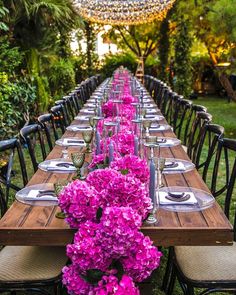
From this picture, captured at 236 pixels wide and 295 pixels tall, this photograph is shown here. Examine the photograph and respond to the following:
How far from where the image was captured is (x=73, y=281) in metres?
1.46

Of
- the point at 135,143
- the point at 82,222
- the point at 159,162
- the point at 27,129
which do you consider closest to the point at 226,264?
the point at 159,162

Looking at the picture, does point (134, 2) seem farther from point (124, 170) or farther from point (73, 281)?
point (73, 281)

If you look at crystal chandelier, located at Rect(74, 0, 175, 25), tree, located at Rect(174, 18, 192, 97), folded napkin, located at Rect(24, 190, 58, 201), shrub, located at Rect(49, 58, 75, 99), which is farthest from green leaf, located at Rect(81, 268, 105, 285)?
tree, located at Rect(174, 18, 192, 97)

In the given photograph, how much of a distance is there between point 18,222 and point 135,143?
0.81 metres

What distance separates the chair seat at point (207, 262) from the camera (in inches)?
87.6

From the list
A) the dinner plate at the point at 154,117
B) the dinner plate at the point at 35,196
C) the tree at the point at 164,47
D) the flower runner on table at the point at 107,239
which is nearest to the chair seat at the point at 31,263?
the dinner plate at the point at 35,196

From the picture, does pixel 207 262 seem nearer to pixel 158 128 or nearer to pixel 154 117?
pixel 158 128

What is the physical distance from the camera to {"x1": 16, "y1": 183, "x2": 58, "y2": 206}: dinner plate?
225cm

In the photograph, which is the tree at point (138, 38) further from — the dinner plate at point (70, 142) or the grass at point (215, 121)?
the dinner plate at point (70, 142)

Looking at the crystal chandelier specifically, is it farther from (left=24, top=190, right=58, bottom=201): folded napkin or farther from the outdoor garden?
(left=24, top=190, right=58, bottom=201): folded napkin

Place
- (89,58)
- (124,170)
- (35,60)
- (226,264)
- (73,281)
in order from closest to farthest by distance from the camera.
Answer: (73,281), (124,170), (226,264), (35,60), (89,58)

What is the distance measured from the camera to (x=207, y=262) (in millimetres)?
2328

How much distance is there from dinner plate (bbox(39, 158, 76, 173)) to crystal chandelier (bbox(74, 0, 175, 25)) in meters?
6.23

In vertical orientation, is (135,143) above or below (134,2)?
below
